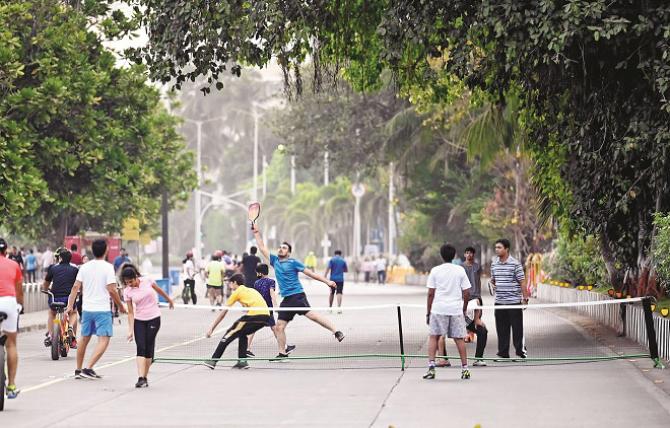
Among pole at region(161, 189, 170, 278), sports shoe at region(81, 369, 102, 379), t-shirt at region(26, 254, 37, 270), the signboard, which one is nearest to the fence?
sports shoe at region(81, 369, 102, 379)

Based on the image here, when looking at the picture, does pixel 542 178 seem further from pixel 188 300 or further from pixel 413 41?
pixel 188 300

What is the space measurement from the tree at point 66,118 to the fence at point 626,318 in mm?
11851

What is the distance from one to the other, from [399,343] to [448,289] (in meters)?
6.35

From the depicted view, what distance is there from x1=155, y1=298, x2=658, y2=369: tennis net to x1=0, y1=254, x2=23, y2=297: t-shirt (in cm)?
470

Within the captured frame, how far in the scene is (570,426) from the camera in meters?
12.9

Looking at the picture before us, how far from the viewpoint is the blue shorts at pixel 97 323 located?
58.3 feet

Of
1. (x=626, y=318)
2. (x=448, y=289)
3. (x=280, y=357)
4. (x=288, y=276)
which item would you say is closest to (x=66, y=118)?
(x=288, y=276)

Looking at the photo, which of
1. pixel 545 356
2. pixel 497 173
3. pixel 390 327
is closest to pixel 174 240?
pixel 497 173

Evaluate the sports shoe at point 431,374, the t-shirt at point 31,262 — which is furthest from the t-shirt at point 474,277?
the t-shirt at point 31,262

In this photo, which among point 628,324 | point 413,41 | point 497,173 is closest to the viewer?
point 413,41

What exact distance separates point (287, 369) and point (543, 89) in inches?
250

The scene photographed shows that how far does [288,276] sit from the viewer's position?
72.2ft

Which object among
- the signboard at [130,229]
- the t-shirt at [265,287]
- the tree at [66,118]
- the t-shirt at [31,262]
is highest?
the tree at [66,118]

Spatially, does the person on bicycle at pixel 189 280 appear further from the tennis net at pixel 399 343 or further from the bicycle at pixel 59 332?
the bicycle at pixel 59 332
